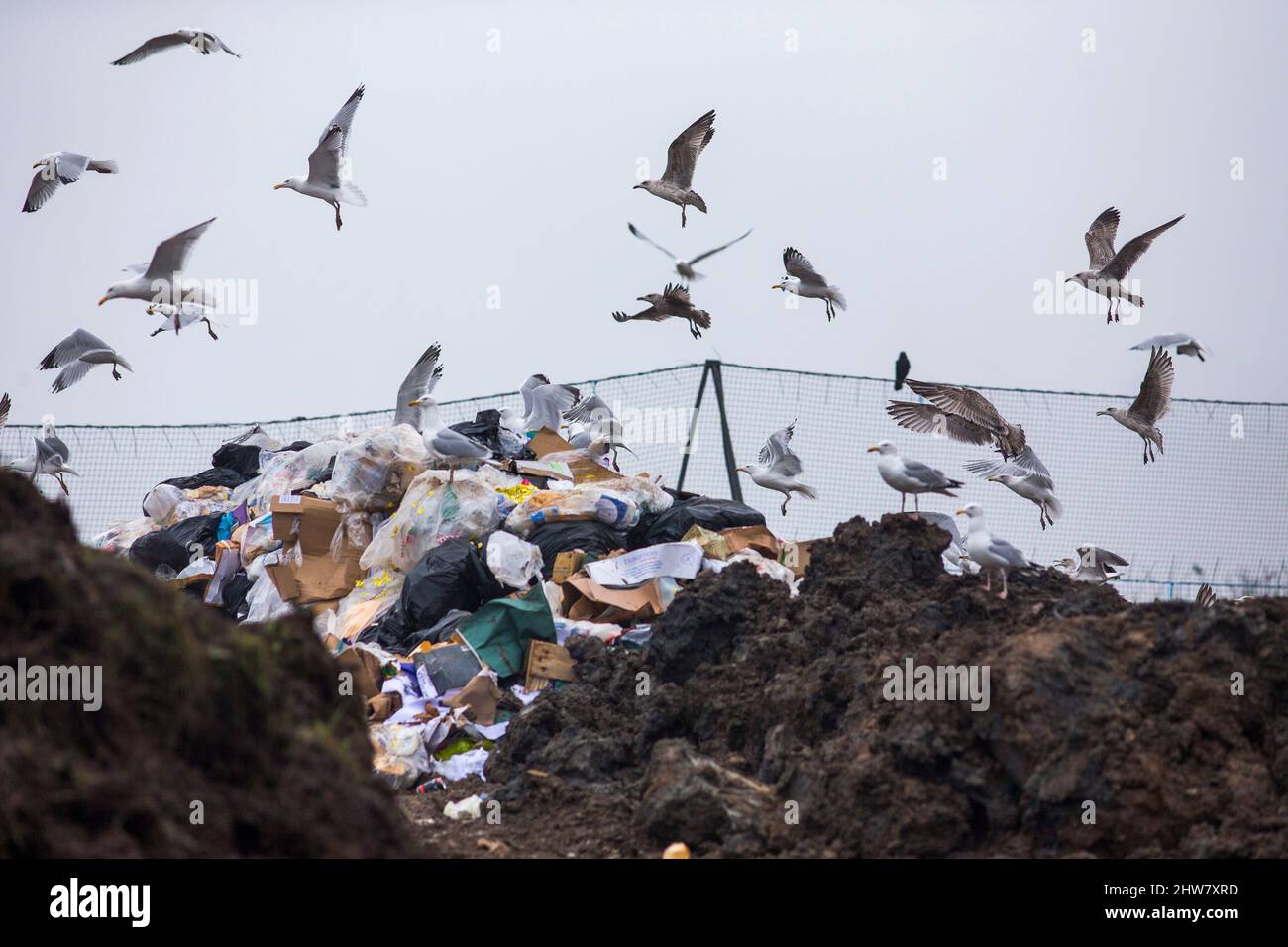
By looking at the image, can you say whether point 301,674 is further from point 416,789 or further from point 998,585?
point 998,585

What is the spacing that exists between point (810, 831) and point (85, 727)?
2.82 m

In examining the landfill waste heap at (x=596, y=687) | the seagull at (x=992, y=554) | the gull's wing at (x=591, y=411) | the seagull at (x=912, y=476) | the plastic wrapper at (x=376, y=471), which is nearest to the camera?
the landfill waste heap at (x=596, y=687)

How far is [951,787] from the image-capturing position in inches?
198

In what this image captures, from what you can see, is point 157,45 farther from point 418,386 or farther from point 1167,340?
point 1167,340

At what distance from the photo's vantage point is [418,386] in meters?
11.7

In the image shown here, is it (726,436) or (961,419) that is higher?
(961,419)

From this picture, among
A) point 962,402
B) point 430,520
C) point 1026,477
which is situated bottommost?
point 430,520

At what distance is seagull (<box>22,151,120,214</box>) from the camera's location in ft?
37.2

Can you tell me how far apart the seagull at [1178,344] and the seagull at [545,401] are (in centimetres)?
450

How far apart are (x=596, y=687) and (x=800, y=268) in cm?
579

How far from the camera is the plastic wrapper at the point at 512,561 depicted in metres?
8.34

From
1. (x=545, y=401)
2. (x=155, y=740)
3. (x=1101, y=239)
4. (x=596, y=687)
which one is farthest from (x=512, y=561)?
(x=1101, y=239)

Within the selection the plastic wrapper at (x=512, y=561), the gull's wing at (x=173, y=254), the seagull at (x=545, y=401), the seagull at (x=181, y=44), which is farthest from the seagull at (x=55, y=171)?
the plastic wrapper at (x=512, y=561)

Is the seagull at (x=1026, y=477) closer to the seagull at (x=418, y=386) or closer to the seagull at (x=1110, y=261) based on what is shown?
the seagull at (x=1110, y=261)
